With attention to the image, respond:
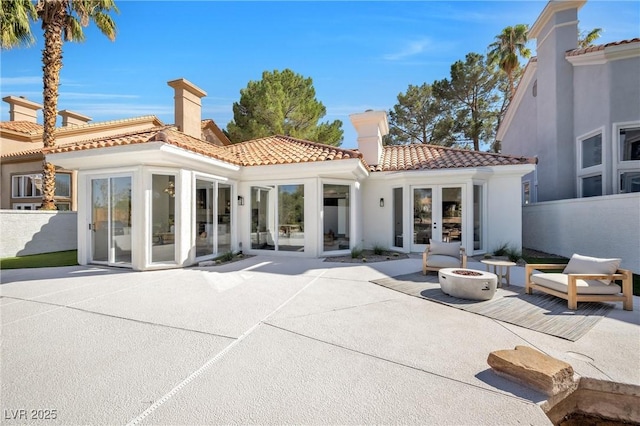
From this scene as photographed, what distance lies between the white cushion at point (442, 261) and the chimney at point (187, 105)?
12.5 m

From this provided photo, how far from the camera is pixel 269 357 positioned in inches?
166

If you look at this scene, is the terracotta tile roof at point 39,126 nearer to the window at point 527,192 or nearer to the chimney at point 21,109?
the chimney at point 21,109

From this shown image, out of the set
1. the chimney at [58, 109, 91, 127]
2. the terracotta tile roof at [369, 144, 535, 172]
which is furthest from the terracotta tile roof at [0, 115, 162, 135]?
the terracotta tile roof at [369, 144, 535, 172]

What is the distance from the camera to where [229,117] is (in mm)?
26188

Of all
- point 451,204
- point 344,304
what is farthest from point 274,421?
A: point 451,204

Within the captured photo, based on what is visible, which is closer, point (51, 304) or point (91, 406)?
point (91, 406)

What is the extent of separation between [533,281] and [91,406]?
9000mm

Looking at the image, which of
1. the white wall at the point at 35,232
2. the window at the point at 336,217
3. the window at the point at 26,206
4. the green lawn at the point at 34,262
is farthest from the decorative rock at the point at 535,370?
the window at the point at 26,206

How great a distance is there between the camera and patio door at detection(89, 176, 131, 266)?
1055cm

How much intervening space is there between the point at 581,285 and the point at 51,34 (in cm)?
2536

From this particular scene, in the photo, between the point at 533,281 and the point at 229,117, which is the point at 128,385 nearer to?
the point at 533,281

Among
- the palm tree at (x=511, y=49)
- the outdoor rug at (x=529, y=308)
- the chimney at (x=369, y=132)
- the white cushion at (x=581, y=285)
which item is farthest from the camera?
Result: the palm tree at (x=511, y=49)

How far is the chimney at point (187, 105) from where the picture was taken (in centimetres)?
1368

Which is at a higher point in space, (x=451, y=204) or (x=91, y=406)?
(x=451, y=204)
